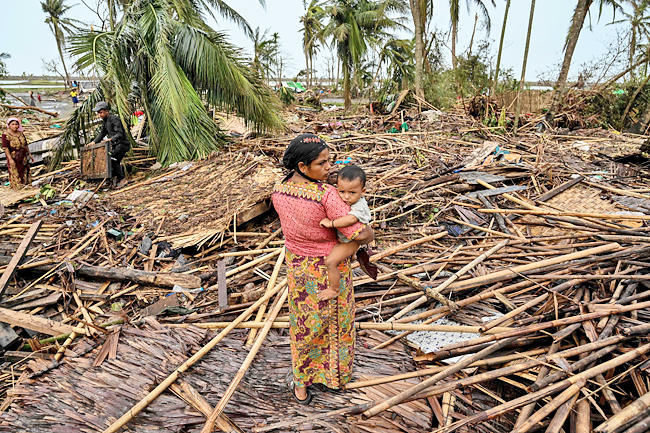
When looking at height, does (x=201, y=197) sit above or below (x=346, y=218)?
below

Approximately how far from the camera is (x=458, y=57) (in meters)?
16.4

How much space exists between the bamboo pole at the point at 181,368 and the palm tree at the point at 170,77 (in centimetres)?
516

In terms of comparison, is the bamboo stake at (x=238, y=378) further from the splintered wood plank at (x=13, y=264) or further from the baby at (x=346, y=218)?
the splintered wood plank at (x=13, y=264)

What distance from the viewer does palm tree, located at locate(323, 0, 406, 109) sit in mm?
18344

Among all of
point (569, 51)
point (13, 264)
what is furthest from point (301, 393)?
point (569, 51)

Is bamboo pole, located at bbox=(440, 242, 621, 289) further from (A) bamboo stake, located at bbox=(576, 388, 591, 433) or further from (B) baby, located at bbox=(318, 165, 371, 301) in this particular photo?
(B) baby, located at bbox=(318, 165, 371, 301)

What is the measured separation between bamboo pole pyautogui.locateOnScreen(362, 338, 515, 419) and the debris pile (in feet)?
0.04

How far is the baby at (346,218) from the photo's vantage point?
6.22 feet

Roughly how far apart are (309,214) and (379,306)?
1.43 meters

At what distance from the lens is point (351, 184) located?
191 cm

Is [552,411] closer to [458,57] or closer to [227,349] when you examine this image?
[227,349]

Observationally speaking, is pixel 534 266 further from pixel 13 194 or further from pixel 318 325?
pixel 13 194

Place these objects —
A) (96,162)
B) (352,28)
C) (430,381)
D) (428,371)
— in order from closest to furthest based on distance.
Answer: (430,381) < (428,371) < (96,162) < (352,28)

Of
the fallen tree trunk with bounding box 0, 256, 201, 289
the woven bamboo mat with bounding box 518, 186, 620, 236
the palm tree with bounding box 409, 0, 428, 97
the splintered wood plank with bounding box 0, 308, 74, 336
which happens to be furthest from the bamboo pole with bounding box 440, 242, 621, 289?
the palm tree with bounding box 409, 0, 428, 97
